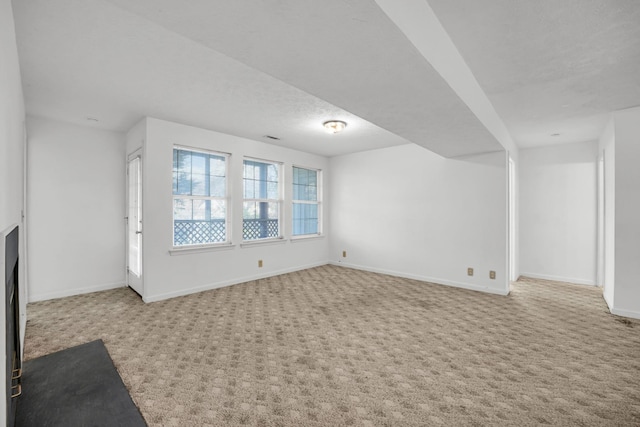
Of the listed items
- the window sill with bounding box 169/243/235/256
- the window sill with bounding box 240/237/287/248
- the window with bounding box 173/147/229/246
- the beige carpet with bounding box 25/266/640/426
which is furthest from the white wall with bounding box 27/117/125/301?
the window sill with bounding box 240/237/287/248

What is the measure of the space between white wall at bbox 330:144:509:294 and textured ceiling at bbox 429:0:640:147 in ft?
4.22

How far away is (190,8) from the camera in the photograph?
1345 mm

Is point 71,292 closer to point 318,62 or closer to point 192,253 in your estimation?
point 192,253

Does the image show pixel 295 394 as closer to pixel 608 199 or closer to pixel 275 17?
pixel 275 17

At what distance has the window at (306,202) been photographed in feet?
20.1

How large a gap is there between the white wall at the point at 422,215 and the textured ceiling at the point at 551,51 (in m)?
1.29

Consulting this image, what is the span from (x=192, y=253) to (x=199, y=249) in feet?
0.37

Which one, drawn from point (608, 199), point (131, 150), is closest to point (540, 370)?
point (608, 199)

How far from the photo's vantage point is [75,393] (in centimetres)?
201

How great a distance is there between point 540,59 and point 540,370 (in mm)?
2503

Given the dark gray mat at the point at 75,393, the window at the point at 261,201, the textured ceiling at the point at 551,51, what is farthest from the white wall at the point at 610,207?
the dark gray mat at the point at 75,393

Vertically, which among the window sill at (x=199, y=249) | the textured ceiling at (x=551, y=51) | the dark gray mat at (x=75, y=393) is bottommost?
the dark gray mat at (x=75, y=393)

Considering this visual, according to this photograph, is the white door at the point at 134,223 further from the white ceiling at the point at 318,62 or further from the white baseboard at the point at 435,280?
the white baseboard at the point at 435,280

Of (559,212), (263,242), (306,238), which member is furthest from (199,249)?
(559,212)
